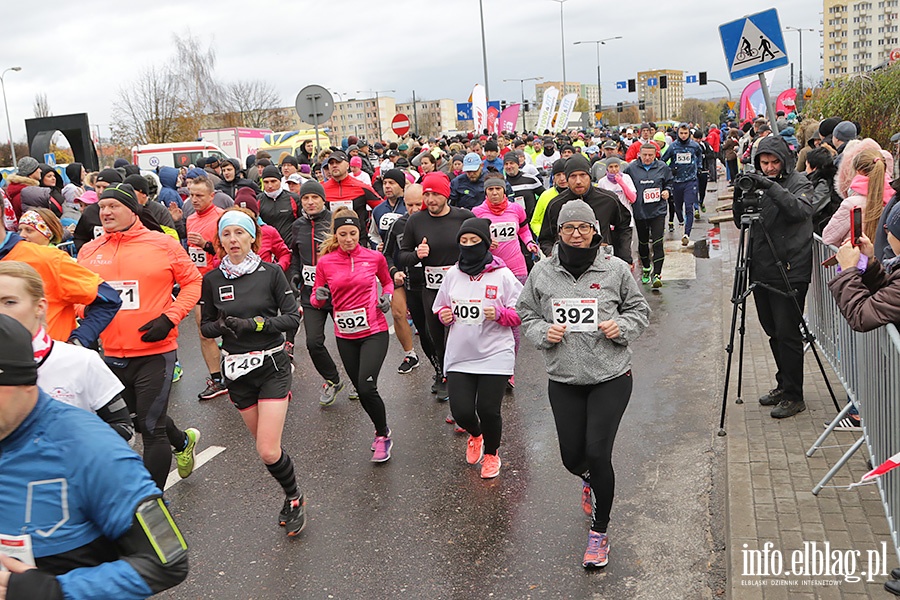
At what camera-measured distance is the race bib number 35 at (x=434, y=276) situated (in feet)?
24.4

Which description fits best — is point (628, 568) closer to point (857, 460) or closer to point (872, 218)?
point (857, 460)

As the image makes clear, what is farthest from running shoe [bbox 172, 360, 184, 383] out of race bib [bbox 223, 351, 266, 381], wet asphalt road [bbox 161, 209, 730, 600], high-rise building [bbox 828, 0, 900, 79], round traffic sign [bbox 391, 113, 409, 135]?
high-rise building [bbox 828, 0, 900, 79]

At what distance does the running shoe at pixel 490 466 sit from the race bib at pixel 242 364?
1.86 metres

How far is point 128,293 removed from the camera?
5.35 meters

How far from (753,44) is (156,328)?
5.45 m

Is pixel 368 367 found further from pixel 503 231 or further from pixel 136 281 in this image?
pixel 503 231

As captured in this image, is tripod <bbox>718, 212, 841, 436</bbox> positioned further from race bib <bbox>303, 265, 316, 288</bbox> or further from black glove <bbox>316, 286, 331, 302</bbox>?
race bib <bbox>303, 265, 316, 288</bbox>

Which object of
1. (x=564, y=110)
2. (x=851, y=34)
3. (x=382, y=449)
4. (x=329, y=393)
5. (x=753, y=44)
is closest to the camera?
(x=382, y=449)

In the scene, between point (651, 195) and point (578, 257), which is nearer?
point (578, 257)

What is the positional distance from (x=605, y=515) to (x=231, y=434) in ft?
12.7

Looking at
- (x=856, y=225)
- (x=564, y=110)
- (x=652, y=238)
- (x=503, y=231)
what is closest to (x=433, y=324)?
(x=503, y=231)

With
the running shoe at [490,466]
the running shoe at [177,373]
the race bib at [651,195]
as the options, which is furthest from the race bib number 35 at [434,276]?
the race bib at [651,195]

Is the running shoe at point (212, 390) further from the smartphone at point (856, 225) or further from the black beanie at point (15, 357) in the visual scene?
the black beanie at point (15, 357)

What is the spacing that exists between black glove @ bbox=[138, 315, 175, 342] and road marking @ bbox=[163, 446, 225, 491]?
1.55 metres
